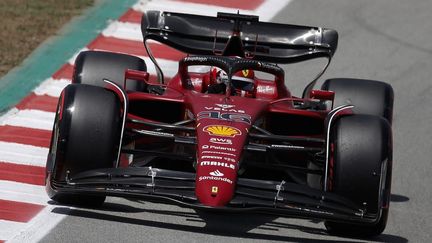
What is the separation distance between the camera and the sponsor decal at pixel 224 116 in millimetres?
10133

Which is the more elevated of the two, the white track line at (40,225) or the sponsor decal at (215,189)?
the sponsor decal at (215,189)

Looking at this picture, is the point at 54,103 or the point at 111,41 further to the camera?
the point at 111,41

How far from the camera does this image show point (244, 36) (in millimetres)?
12102

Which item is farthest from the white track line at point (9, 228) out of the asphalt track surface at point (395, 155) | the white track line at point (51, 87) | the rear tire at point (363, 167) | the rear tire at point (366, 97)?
the white track line at point (51, 87)

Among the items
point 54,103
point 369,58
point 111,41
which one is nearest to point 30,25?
point 111,41

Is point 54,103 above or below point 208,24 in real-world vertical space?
below

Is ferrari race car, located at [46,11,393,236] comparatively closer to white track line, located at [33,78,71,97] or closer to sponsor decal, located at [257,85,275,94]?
sponsor decal, located at [257,85,275,94]

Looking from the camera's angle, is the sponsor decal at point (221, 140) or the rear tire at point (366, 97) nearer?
the sponsor decal at point (221, 140)

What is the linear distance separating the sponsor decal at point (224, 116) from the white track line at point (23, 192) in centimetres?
153

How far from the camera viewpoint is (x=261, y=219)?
10.4 m

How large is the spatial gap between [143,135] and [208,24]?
2211 mm

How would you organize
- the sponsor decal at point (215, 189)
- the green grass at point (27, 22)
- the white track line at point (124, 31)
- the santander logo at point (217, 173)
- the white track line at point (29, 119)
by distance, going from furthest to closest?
the white track line at point (124, 31)
the green grass at point (27, 22)
the white track line at point (29, 119)
the santander logo at point (217, 173)
the sponsor decal at point (215, 189)

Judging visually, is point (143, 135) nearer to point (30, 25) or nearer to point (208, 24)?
point (208, 24)

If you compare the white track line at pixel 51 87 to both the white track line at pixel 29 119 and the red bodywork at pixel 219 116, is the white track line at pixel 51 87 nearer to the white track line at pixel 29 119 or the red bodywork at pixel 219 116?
the white track line at pixel 29 119
